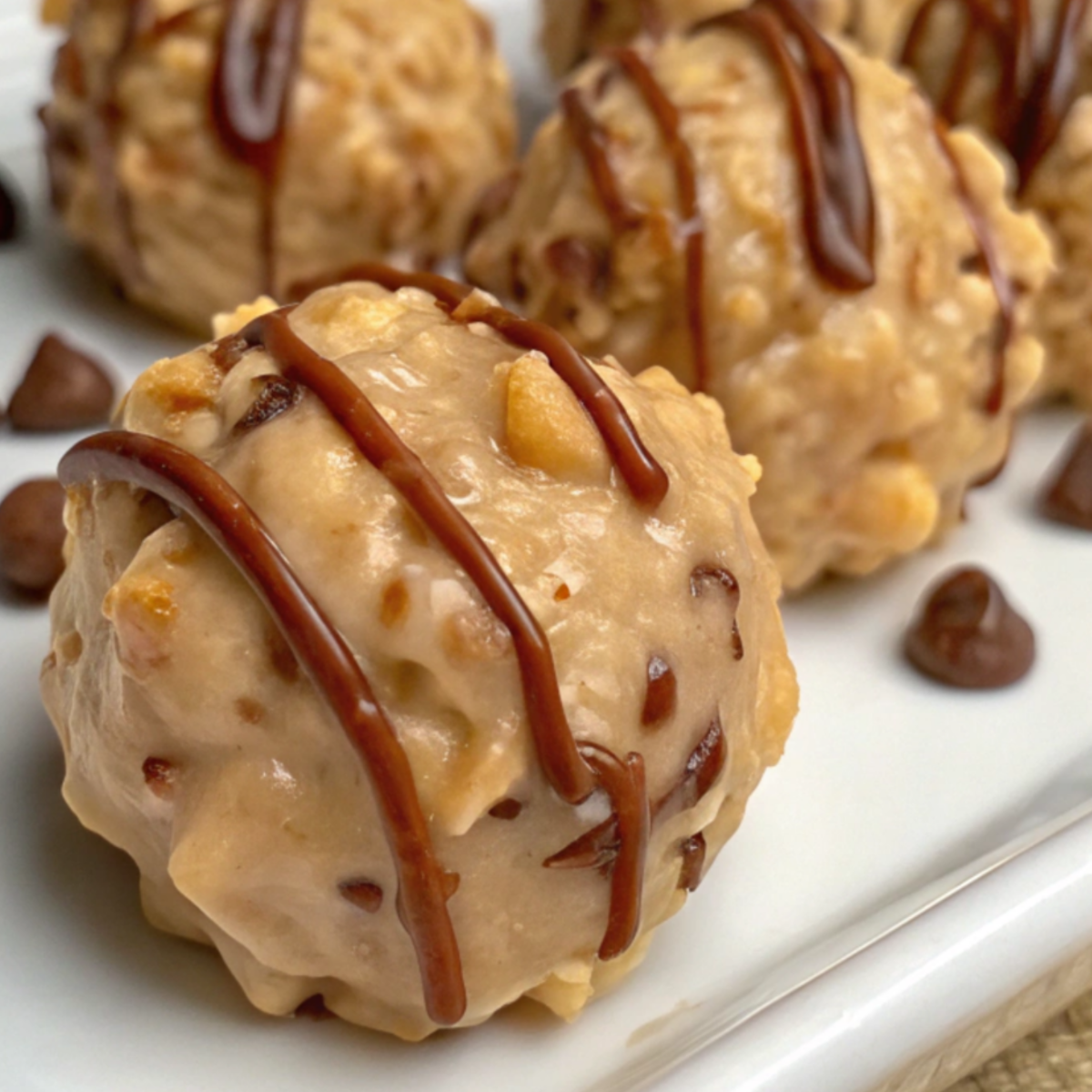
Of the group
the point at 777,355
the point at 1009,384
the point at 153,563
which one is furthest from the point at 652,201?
the point at 153,563

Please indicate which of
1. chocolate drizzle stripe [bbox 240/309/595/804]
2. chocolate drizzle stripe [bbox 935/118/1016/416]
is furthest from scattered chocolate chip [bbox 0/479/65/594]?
chocolate drizzle stripe [bbox 935/118/1016/416]

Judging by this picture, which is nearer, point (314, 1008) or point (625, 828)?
point (625, 828)

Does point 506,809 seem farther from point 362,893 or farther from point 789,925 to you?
point 789,925

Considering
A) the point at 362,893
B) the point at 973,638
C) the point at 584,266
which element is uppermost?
the point at 584,266

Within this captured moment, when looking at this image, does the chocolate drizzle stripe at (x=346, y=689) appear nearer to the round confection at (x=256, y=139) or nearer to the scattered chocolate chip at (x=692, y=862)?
the scattered chocolate chip at (x=692, y=862)

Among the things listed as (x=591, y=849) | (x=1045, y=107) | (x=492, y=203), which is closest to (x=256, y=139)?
(x=492, y=203)

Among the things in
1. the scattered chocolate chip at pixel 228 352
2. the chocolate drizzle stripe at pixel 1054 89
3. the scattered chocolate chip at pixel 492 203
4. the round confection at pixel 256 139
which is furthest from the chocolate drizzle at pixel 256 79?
the chocolate drizzle stripe at pixel 1054 89
